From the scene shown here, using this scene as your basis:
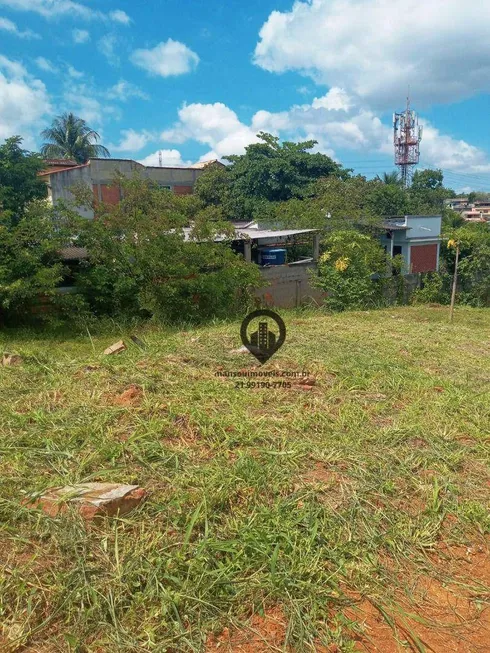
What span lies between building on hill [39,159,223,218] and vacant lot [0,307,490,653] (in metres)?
10.4

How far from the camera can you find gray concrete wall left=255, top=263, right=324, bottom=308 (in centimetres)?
1027

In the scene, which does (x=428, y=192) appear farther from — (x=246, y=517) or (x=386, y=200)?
(x=246, y=517)

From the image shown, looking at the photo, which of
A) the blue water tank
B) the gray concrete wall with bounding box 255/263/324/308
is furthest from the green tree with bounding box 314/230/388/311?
the blue water tank

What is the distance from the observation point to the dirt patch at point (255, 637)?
1.69m

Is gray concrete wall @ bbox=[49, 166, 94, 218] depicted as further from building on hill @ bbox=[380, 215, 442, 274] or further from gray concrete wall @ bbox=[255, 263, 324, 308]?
building on hill @ bbox=[380, 215, 442, 274]

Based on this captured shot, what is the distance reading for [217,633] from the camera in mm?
1738

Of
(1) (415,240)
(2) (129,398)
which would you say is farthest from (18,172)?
(1) (415,240)

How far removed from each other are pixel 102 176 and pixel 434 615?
19.5 meters

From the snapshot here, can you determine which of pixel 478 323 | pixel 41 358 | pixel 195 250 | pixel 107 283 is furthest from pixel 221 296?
pixel 478 323

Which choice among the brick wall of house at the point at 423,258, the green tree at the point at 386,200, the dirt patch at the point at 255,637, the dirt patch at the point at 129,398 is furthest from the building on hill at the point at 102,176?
the dirt patch at the point at 255,637

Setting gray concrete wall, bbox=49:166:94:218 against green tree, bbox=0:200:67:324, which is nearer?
green tree, bbox=0:200:67:324

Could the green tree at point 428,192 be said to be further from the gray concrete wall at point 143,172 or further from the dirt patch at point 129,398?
the dirt patch at point 129,398

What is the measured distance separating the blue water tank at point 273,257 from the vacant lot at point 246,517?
752 centimetres

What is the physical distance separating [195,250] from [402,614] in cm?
720
